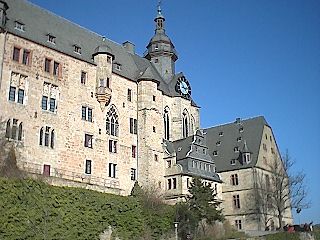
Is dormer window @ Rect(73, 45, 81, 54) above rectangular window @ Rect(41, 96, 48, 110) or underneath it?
above

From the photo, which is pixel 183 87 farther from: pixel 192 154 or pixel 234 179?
pixel 234 179

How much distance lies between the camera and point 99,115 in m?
45.1

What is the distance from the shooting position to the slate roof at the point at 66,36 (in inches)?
1646

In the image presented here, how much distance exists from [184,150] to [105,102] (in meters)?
10.9

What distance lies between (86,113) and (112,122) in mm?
3658

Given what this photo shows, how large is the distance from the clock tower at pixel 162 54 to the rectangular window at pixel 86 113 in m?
16.7

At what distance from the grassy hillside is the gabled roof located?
801 inches

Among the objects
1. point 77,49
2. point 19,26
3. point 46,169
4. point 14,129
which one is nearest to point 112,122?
point 77,49

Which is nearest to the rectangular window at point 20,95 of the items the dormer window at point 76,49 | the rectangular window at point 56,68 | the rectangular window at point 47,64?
the rectangular window at point 47,64

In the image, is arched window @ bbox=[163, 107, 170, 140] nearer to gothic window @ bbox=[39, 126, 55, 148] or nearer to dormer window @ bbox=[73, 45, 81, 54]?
dormer window @ bbox=[73, 45, 81, 54]

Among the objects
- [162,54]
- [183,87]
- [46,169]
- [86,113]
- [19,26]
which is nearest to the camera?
[46,169]

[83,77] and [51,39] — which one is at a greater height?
[51,39]

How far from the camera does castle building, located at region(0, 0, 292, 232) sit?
38.5 metres

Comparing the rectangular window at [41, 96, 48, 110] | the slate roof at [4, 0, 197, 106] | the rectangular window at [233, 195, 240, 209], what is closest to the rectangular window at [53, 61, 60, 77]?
the slate roof at [4, 0, 197, 106]
